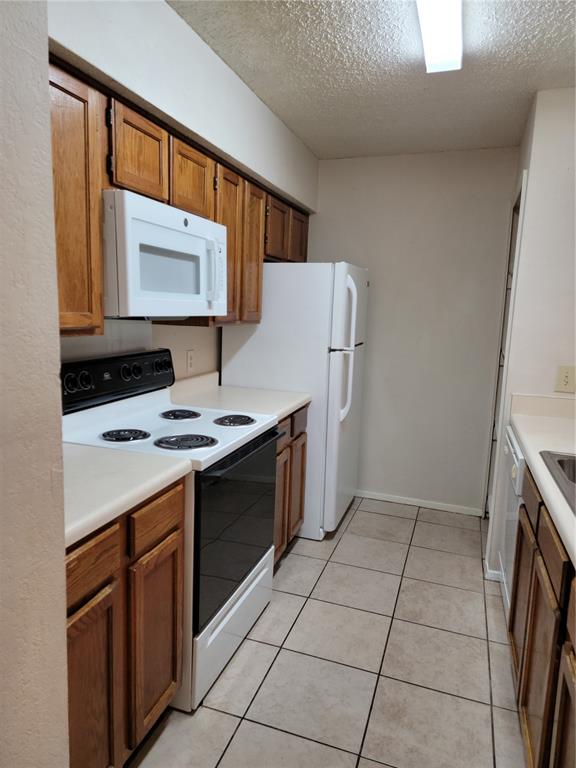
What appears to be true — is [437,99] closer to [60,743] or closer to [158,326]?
[158,326]

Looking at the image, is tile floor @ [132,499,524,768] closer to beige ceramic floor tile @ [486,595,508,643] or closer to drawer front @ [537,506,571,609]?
beige ceramic floor tile @ [486,595,508,643]

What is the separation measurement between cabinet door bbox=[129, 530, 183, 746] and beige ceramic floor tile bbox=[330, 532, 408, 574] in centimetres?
138

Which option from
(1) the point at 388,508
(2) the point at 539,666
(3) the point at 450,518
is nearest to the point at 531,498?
(2) the point at 539,666

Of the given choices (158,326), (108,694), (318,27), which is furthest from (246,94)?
(108,694)

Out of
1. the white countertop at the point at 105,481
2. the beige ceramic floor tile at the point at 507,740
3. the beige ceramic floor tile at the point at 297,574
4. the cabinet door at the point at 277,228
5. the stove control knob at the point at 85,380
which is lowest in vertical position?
the beige ceramic floor tile at the point at 507,740

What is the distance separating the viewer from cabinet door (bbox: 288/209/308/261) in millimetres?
3373

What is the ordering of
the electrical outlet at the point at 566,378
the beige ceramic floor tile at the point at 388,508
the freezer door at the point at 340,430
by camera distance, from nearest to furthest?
the electrical outlet at the point at 566,378 < the freezer door at the point at 340,430 < the beige ceramic floor tile at the point at 388,508

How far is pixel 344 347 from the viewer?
2949 millimetres

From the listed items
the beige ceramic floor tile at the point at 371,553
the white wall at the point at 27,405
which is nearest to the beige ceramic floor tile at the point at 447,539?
the beige ceramic floor tile at the point at 371,553

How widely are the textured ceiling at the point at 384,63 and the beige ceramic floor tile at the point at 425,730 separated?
2449 mm

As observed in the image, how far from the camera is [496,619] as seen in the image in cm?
238

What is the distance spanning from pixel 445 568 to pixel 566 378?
1.19m

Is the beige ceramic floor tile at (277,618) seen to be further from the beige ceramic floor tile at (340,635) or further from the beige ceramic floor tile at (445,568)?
the beige ceramic floor tile at (445,568)

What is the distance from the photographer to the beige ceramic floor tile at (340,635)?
6.91ft
